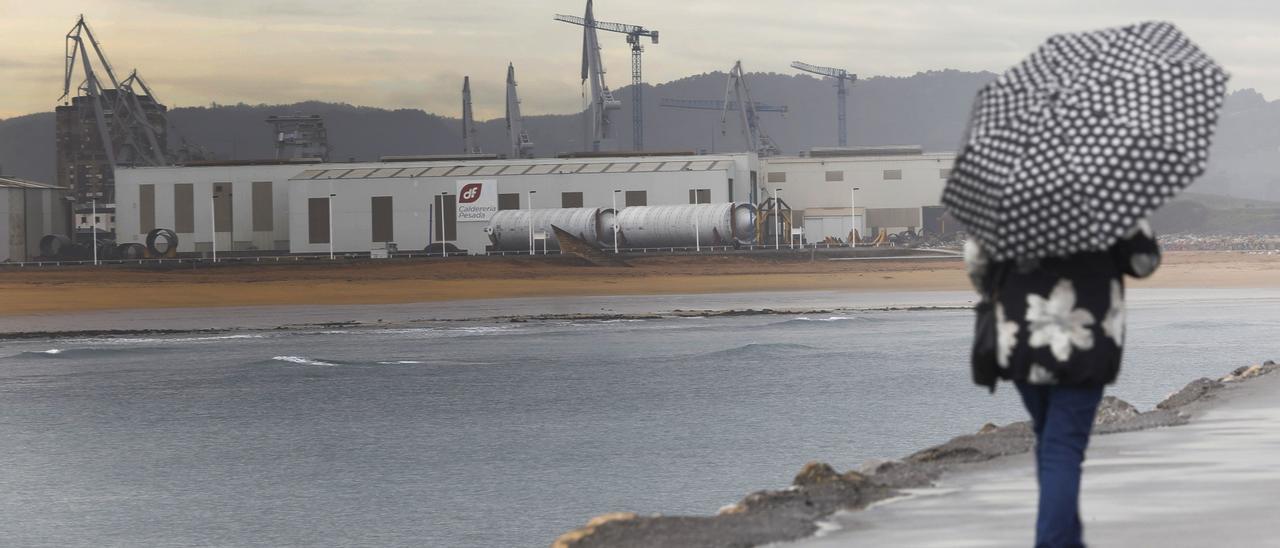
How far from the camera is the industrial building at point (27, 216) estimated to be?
367 ft

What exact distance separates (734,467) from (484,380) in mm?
15439

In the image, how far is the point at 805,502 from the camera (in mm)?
9375

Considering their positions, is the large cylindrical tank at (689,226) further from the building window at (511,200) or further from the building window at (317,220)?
the building window at (317,220)

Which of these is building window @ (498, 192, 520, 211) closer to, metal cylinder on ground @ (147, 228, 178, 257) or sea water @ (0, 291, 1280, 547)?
metal cylinder on ground @ (147, 228, 178, 257)

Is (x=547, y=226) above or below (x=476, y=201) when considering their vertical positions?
below

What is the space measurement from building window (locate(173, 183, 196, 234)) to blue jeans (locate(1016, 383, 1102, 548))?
114m

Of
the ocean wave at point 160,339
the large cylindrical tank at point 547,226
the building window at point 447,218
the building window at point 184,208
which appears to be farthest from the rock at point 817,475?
the building window at point 184,208

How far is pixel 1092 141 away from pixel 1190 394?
37.6 ft

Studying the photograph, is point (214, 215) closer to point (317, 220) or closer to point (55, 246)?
point (317, 220)

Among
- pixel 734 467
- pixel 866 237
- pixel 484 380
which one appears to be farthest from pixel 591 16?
pixel 734 467

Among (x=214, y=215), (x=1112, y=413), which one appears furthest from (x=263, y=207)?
(x=1112, y=413)

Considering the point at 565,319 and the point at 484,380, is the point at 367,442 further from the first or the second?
the point at 565,319

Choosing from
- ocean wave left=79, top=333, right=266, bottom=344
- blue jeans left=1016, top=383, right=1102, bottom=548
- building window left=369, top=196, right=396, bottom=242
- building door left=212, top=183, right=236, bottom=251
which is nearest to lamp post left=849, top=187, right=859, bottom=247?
building window left=369, top=196, right=396, bottom=242

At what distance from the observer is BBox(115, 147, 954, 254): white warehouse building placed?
10481 centimetres
